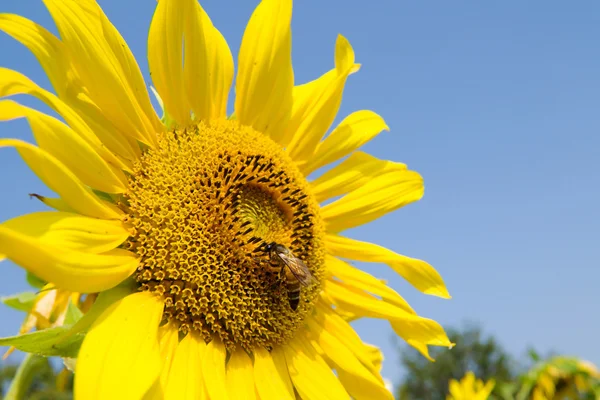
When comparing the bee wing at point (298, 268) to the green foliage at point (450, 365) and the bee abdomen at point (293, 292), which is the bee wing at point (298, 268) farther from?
the green foliage at point (450, 365)

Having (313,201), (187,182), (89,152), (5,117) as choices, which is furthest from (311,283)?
(5,117)

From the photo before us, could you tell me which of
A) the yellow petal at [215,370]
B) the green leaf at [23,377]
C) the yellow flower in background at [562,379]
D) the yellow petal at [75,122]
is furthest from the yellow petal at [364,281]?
the yellow flower in background at [562,379]

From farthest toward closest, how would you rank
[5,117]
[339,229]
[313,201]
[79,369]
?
1. [339,229]
2. [313,201]
3. [5,117]
4. [79,369]

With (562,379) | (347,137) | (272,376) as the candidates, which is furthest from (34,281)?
(562,379)

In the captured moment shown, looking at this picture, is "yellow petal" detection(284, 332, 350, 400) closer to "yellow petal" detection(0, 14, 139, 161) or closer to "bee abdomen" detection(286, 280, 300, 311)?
"bee abdomen" detection(286, 280, 300, 311)

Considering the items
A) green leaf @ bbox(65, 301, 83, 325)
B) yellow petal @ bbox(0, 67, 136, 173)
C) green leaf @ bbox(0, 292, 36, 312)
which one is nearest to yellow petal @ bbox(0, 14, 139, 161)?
yellow petal @ bbox(0, 67, 136, 173)

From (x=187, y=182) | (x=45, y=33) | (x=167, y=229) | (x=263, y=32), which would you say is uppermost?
(x=263, y=32)

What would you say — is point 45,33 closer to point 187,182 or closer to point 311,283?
point 187,182
